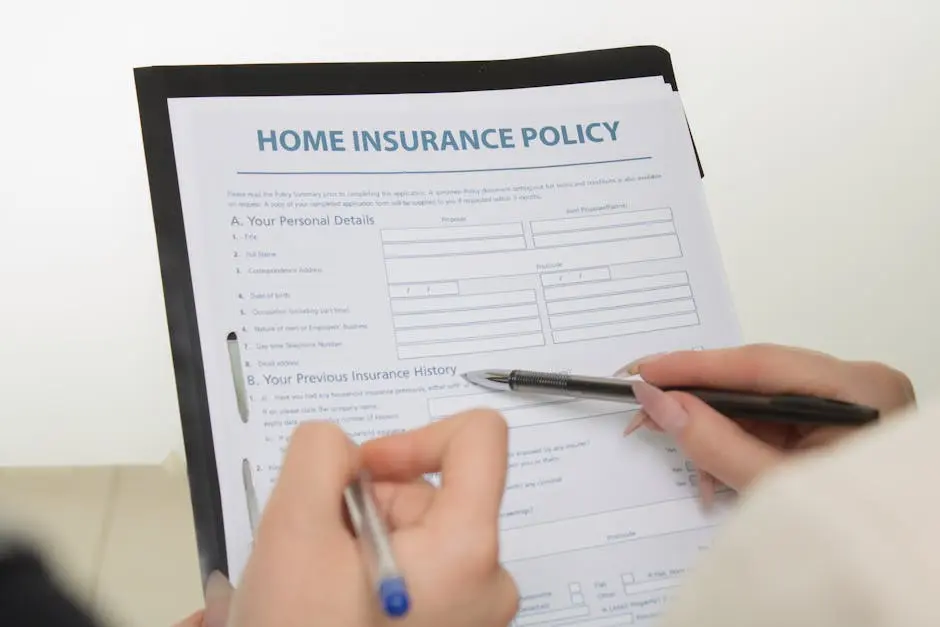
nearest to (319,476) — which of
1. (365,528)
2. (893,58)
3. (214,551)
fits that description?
(365,528)

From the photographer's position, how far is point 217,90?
1.40 ft

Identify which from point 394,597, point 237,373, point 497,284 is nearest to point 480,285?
point 497,284

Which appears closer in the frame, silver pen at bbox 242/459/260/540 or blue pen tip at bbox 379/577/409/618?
blue pen tip at bbox 379/577/409/618

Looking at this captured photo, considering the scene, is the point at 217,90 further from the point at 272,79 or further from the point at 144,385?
the point at 144,385

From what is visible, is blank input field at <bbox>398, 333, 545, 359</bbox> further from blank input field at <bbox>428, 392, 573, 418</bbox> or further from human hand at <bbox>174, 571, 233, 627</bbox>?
human hand at <bbox>174, 571, 233, 627</bbox>

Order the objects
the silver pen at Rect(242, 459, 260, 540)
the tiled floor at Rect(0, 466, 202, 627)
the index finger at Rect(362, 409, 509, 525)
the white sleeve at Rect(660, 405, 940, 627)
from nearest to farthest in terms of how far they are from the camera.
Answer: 1. the white sleeve at Rect(660, 405, 940, 627)
2. the index finger at Rect(362, 409, 509, 525)
3. the silver pen at Rect(242, 459, 260, 540)
4. the tiled floor at Rect(0, 466, 202, 627)

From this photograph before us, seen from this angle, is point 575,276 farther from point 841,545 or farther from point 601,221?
point 841,545

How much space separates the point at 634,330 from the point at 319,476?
22cm

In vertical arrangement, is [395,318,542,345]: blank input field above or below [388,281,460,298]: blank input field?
below

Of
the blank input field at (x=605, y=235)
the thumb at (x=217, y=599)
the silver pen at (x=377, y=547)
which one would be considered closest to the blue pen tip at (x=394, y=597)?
the silver pen at (x=377, y=547)

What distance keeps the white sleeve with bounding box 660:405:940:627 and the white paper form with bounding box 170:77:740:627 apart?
219mm

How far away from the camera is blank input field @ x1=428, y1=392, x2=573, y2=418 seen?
39cm

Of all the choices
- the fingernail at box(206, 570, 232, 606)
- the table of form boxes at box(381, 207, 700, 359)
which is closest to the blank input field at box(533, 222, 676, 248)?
the table of form boxes at box(381, 207, 700, 359)

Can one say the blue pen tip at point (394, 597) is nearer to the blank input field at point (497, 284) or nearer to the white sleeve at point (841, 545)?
the white sleeve at point (841, 545)
